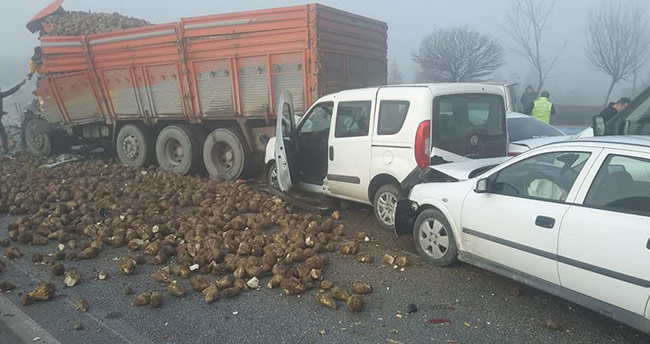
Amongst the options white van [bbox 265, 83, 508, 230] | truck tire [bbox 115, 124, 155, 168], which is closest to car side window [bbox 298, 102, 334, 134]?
white van [bbox 265, 83, 508, 230]

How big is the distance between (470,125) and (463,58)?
2427cm

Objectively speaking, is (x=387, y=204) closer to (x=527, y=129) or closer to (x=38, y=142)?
(x=527, y=129)

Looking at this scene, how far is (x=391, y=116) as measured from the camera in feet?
18.2

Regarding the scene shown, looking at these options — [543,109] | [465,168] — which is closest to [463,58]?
[543,109]

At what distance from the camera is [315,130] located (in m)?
6.80

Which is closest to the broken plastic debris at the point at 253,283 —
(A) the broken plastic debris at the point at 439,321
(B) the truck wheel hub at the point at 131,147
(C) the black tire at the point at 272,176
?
(A) the broken plastic debris at the point at 439,321

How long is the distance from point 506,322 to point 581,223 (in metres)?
0.94

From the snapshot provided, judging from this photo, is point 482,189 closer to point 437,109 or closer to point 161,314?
point 437,109

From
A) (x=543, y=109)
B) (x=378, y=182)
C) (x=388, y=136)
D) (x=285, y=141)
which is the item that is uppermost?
(x=388, y=136)

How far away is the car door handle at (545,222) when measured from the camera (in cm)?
335

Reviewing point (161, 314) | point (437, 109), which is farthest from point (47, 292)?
point (437, 109)

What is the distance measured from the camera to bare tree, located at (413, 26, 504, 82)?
2794 centimetres

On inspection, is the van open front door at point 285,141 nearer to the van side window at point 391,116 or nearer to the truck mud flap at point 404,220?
the van side window at point 391,116

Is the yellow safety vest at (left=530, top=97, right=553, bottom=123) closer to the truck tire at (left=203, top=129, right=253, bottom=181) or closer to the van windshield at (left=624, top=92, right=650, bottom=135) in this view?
the van windshield at (left=624, top=92, right=650, bottom=135)
